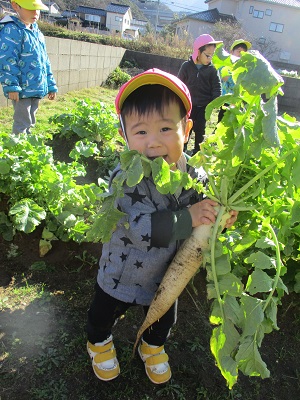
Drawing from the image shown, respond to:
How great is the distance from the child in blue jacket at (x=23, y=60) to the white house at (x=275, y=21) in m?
34.9

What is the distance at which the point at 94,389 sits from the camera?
1.81 m

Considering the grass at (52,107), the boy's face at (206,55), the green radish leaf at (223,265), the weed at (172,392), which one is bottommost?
the weed at (172,392)

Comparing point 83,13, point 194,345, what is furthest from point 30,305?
point 83,13

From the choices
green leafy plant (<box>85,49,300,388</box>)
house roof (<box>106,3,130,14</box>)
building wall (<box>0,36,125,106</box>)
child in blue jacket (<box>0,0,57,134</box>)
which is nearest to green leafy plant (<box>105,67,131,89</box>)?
building wall (<box>0,36,125,106</box>)

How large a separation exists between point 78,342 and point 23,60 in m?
3.11

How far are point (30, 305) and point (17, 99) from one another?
250cm

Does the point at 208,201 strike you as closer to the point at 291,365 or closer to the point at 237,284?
the point at 237,284

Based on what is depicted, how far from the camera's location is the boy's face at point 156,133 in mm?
1418

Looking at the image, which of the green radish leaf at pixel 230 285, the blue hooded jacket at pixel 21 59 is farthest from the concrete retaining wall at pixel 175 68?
the green radish leaf at pixel 230 285

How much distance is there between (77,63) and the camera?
29.4 ft

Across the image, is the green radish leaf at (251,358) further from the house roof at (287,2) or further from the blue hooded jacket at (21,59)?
the house roof at (287,2)

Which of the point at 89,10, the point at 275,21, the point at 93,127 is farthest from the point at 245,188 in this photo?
the point at 89,10

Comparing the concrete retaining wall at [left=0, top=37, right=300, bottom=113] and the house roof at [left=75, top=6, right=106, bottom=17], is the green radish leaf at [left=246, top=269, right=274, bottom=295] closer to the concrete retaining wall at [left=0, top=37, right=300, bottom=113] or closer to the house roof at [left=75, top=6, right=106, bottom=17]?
the concrete retaining wall at [left=0, top=37, right=300, bottom=113]

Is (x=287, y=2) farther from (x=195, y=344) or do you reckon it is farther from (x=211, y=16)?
(x=195, y=344)
